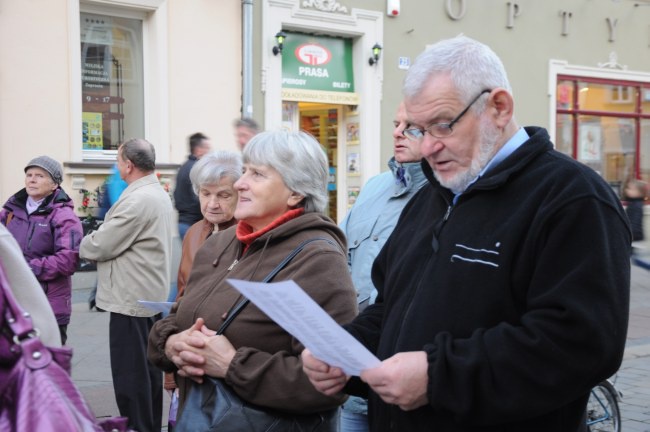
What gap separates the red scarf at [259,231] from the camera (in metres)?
2.78

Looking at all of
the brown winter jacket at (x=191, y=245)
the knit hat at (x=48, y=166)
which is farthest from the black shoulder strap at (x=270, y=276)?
the knit hat at (x=48, y=166)

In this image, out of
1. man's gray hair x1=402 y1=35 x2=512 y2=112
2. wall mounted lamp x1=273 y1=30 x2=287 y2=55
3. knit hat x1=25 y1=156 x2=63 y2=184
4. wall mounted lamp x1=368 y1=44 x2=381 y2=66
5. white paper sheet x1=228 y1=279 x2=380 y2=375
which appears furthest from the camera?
wall mounted lamp x1=368 y1=44 x2=381 y2=66

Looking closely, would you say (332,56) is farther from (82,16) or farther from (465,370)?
(465,370)

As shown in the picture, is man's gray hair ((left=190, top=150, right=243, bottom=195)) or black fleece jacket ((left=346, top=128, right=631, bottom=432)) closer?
black fleece jacket ((left=346, top=128, right=631, bottom=432))

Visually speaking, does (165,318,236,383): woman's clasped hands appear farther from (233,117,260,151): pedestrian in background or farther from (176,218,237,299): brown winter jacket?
(233,117,260,151): pedestrian in background

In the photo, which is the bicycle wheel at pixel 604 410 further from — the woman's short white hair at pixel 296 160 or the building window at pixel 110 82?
the building window at pixel 110 82

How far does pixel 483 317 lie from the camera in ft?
5.98

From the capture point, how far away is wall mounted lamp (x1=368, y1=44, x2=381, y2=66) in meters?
12.4

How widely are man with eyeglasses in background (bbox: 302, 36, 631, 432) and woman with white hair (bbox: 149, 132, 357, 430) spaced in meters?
0.43

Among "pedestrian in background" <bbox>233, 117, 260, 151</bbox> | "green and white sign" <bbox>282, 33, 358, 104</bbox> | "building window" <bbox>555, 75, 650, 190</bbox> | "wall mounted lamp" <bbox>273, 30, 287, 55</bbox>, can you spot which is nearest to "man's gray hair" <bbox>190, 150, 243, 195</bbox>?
"pedestrian in background" <bbox>233, 117, 260, 151</bbox>

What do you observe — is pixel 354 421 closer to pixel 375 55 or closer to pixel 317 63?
pixel 317 63

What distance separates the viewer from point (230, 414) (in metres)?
2.51

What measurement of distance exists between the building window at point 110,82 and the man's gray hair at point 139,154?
5.54m

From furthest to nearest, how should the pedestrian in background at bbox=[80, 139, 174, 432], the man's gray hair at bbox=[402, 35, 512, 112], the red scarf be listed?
the pedestrian in background at bbox=[80, 139, 174, 432] → the red scarf → the man's gray hair at bbox=[402, 35, 512, 112]
